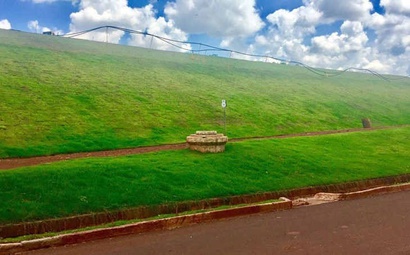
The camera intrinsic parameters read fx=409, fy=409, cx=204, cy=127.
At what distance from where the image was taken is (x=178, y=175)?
15766 millimetres

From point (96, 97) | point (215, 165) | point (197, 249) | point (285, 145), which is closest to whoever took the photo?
point (197, 249)

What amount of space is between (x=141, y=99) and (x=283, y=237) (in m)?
27.6

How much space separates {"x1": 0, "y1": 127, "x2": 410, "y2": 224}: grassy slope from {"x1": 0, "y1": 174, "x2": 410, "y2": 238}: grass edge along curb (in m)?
0.30

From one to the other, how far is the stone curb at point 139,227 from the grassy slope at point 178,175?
2.03m

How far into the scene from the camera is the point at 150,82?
42.8 meters

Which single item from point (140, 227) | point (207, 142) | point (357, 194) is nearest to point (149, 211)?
point (140, 227)

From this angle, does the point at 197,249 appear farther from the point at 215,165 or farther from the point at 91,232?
the point at 215,165

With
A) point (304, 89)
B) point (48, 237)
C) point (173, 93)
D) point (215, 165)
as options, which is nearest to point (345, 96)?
point (304, 89)

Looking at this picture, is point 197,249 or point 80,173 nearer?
point 197,249

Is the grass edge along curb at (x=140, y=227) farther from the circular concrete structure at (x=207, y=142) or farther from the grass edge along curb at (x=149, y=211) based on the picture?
the circular concrete structure at (x=207, y=142)

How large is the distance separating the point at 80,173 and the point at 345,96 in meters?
52.0

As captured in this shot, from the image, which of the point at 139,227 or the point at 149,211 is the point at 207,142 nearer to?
the point at 149,211

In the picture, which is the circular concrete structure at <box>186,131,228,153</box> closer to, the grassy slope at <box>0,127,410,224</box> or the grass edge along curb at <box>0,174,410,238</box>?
the grassy slope at <box>0,127,410,224</box>

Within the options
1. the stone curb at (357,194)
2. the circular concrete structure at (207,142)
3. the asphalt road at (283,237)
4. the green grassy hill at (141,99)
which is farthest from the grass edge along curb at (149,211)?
the green grassy hill at (141,99)
